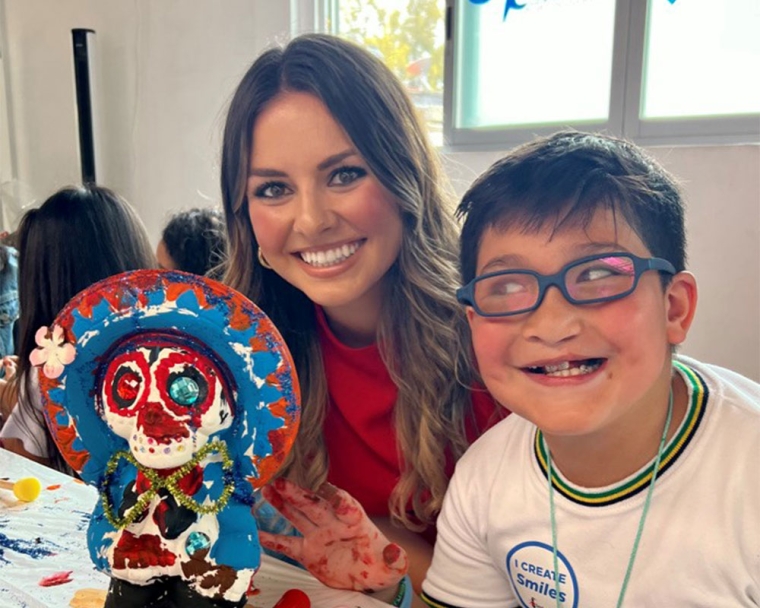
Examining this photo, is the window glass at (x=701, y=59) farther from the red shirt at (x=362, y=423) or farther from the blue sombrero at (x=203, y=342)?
the blue sombrero at (x=203, y=342)

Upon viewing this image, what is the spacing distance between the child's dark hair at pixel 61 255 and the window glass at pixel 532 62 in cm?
121

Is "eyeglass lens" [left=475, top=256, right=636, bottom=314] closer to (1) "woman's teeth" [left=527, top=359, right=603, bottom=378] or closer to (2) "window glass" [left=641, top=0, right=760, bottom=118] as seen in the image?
(1) "woman's teeth" [left=527, top=359, right=603, bottom=378]

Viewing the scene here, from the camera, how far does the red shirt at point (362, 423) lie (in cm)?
100

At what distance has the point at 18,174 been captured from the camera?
324 cm

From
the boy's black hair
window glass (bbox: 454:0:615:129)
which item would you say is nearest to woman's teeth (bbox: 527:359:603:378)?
the boy's black hair

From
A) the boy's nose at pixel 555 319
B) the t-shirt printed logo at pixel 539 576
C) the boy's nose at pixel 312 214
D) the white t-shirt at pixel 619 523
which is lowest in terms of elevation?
the t-shirt printed logo at pixel 539 576

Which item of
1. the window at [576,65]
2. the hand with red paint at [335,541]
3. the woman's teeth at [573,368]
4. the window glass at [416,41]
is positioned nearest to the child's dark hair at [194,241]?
the window at [576,65]

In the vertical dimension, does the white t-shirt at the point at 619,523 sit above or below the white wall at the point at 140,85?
below

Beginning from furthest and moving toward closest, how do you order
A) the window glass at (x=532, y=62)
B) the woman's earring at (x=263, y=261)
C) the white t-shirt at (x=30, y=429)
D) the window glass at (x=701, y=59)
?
the window glass at (x=532, y=62), the window glass at (x=701, y=59), the white t-shirt at (x=30, y=429), the woman's earring at (x=263, y=261)

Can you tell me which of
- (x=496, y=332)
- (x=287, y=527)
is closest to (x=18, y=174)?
(x=287, y=527)

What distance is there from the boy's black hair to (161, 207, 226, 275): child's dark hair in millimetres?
1025

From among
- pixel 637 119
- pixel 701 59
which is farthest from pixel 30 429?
pixel 701 59

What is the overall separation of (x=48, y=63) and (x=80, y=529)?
2812 millimetres

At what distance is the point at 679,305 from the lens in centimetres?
67
